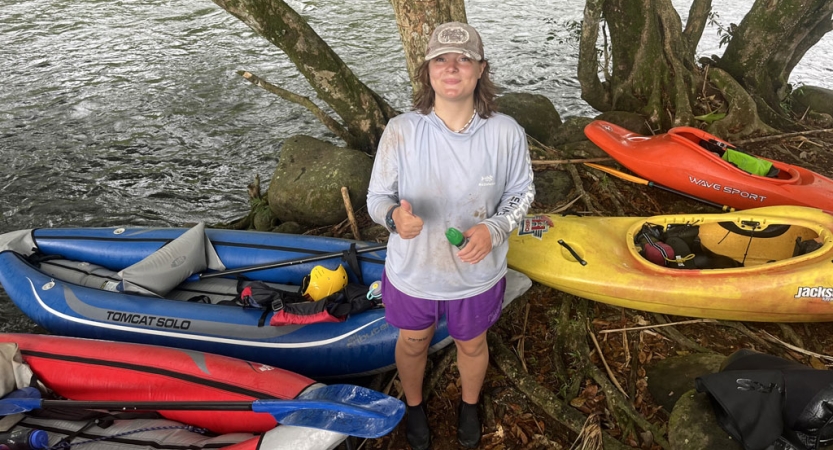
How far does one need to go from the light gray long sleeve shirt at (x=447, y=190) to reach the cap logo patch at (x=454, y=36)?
27 centimetres

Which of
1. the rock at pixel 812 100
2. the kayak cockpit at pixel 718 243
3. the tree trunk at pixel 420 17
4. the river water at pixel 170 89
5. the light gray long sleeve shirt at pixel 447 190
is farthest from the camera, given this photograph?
the river water at pixel 170 89

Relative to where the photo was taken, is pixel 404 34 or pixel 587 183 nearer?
pixel 404 34

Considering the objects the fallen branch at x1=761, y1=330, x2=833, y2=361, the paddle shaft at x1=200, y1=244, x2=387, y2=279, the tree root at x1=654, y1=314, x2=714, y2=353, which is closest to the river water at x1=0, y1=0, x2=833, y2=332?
the paddle shaft at x1=200, y1=244, x2=387, y2=279

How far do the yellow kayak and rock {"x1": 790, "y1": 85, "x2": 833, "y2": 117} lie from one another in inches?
130

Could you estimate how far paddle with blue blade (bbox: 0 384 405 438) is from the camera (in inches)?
81.4

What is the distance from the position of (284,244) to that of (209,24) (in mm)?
9169

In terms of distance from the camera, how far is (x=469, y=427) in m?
→ 2.57

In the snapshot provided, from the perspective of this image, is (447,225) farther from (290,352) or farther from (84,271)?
(84,271)

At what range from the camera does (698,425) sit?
2197 millimetres

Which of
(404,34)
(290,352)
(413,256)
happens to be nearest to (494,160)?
(413,256)

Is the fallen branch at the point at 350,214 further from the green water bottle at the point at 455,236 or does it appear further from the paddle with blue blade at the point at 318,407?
the green water bottle at the point at 455,236

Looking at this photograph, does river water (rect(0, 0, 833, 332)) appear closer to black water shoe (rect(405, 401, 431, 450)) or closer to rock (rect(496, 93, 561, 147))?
rock (rect(496, 93, 561, 147))

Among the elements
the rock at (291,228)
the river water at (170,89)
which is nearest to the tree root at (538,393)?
the rock at (291,228)

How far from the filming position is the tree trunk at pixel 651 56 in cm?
539
